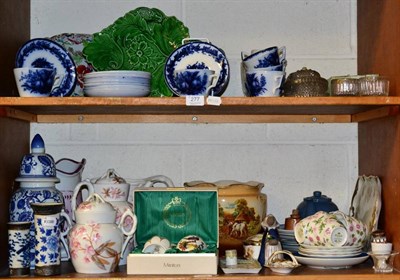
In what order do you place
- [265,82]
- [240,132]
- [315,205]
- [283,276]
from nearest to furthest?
[283,276] < [265,82] < [315,205] < [240,132]

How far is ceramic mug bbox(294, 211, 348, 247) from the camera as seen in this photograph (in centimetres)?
177

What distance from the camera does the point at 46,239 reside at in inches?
Answer: 68.6

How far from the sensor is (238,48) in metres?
2.17

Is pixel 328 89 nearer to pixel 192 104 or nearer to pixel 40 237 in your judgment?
pixel 192 104

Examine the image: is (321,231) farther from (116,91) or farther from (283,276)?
(116,91)

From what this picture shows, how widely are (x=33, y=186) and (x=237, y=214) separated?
0.51 metres

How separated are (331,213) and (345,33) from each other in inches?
23.8

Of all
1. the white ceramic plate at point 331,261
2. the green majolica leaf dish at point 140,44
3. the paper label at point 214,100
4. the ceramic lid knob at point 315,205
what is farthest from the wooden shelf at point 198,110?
the white ceramic plate at point 331,261

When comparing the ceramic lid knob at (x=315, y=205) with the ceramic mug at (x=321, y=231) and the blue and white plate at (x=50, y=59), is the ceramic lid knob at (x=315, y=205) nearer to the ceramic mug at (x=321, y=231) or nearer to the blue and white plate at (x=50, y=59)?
the ceramic mug at (x=321, y=231)

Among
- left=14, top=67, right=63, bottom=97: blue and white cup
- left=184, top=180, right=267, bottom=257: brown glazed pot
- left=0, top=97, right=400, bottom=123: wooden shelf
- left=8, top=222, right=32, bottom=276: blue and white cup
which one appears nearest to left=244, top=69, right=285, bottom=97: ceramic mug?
left=0, top=97, right=400, bottom=123: wooden shelf

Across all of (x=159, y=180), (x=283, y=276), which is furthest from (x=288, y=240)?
(x=159, y=180)

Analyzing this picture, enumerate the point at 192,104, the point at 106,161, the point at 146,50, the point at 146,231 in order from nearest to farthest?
the point at 192,104 < the point at 146,231 < the point at 146,50 < the point at 106,161

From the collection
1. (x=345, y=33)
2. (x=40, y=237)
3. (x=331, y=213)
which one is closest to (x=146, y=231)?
(x=40, y=237)

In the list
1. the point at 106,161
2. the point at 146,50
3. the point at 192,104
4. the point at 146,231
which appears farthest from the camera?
the point at 106,161
